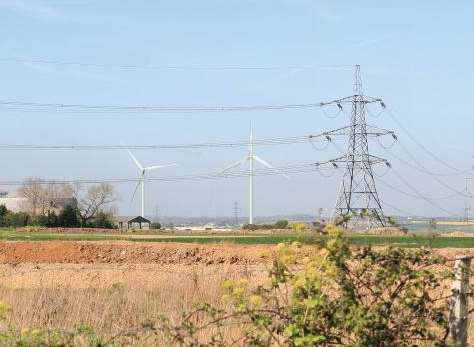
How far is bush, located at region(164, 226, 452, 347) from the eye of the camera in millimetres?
5797

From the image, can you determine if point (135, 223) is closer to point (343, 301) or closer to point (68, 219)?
point (68, 219)

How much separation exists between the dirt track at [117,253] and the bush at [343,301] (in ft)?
98.9

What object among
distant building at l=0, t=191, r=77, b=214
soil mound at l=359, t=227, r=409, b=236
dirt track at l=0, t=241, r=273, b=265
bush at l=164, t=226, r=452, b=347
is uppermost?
distant building at l=0, t=191, r=77, b=214

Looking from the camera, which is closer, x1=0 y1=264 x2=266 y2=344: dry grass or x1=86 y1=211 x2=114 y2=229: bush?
x1=0 y1=264 x2=266 y2=344: dry grass

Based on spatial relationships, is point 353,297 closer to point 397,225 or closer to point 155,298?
point 397,225

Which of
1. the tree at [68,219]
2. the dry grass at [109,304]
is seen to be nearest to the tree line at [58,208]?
the tree at [68,219]

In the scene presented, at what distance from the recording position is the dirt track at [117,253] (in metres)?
38.4

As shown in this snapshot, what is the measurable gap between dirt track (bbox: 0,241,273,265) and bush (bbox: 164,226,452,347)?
30135 mm

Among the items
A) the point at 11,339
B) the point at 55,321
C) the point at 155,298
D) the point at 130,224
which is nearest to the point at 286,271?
the point at 11,339

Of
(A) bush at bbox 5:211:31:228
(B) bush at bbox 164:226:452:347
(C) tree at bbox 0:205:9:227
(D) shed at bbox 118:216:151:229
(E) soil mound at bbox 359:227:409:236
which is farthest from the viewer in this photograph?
(D) shed at bbox 118:216:151:229

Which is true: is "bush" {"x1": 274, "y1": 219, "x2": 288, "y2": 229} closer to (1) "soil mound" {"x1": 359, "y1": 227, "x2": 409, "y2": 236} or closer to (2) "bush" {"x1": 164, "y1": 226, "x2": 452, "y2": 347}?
(1) "soil mound" {"x1": 359, "y1": 227, "x2": 409, "y2": 236}

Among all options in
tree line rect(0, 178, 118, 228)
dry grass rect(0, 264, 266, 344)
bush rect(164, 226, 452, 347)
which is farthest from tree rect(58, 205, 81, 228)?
bush rect(164, 226, 452, 347)

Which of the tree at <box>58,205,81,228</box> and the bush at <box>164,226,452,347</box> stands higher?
the tree at <box>58,205,81,228</box>

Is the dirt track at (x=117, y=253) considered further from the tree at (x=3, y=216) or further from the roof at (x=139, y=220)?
the roof at (x=139, y=220)
